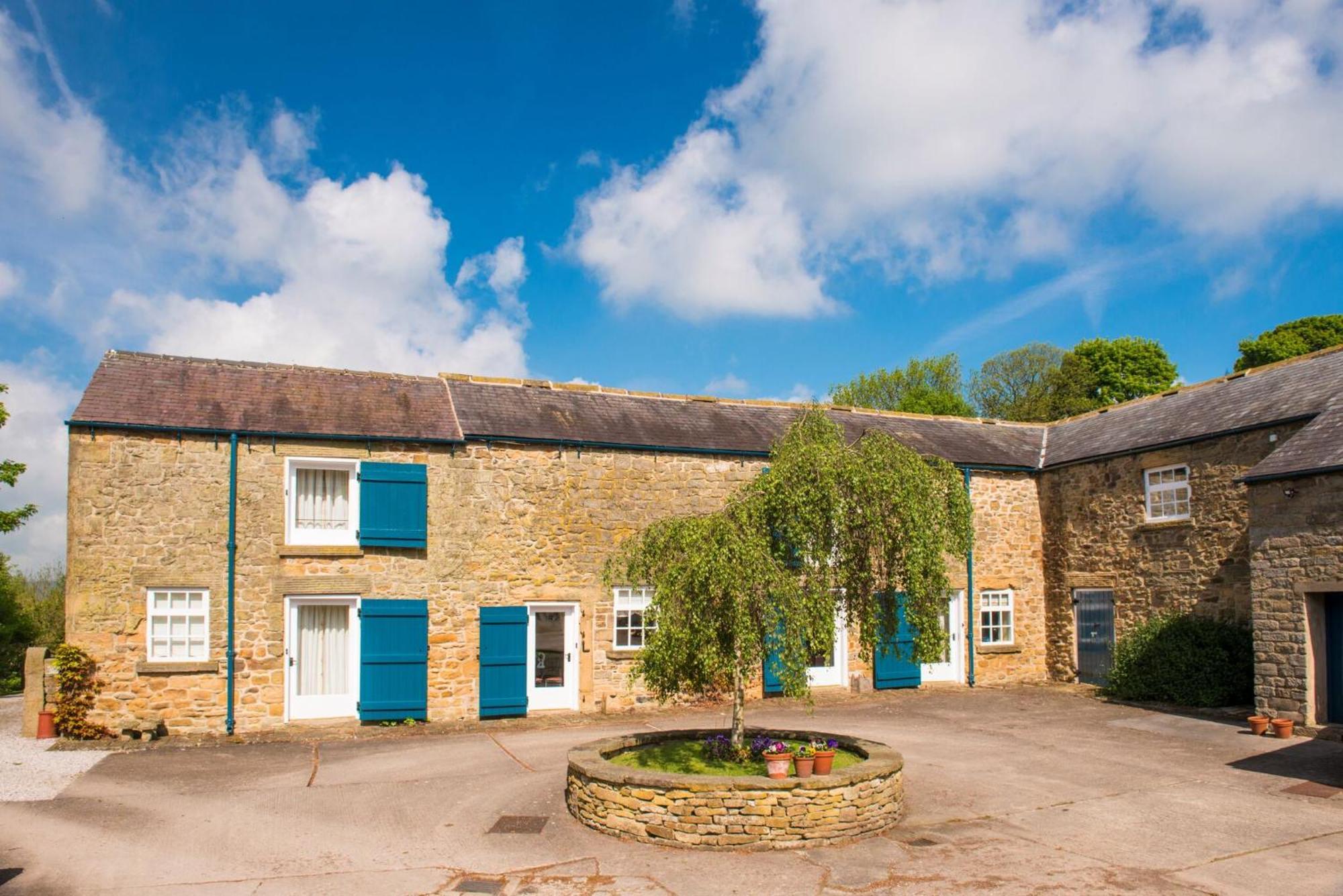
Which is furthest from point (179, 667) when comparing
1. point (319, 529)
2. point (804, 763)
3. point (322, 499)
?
point (804, 763)

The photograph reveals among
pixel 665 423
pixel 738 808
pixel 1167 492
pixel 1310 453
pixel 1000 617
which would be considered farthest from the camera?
pixel 1000 617

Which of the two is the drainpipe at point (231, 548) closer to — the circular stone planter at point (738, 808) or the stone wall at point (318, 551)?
the stone wall at point (318, 551)

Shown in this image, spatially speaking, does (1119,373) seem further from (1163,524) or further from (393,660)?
(393,660)

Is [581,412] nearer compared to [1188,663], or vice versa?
[1188,663]

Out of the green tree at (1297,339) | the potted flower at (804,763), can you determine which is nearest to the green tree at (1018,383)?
the green tree at (1297,339)

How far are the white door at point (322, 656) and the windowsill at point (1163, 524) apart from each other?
542 inches

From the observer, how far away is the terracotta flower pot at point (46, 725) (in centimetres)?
1298

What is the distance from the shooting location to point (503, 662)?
15.2 metres

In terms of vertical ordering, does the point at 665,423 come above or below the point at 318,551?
above

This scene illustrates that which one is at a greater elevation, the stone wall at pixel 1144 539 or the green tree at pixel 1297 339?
the green tree at pixel 1297 339

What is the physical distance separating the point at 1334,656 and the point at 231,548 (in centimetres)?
1580

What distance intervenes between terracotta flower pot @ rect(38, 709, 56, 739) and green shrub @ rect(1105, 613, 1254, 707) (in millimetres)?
17022

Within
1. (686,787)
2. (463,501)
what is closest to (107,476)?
(463,501)

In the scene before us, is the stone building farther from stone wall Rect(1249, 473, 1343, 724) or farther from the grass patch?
the grass patch
